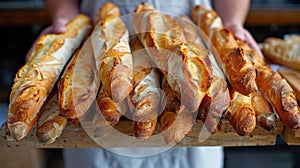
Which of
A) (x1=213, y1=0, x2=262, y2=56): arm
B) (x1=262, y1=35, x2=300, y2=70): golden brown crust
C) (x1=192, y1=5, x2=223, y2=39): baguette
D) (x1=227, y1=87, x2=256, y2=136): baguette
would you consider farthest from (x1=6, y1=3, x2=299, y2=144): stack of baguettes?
(x1=213, y1=0, x2=262, y2=56): arm

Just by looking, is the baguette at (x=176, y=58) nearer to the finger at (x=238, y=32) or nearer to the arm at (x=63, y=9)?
the finger at (x=238, y=32)

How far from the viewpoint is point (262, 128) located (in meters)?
0.76

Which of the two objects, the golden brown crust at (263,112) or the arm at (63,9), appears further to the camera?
the arm at (63,9)

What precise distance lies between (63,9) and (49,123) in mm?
615

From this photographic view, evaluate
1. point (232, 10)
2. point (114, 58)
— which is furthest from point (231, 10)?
point (114, 58)

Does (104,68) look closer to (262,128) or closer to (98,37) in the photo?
(98,37)

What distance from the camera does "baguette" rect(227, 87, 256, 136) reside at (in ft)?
2.28

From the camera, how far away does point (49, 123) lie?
72 centimetres

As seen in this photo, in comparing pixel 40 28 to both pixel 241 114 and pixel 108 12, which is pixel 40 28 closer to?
pixel 108 12

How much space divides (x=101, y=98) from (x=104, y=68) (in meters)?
0.06

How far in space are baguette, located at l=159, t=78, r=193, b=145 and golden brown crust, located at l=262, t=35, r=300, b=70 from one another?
0.45 meters

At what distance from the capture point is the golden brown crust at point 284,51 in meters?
1.06

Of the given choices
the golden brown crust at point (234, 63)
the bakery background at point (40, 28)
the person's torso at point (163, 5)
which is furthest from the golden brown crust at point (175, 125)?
the bakery background at point (40, 28)

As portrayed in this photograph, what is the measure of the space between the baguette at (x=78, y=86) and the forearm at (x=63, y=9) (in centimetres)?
41
